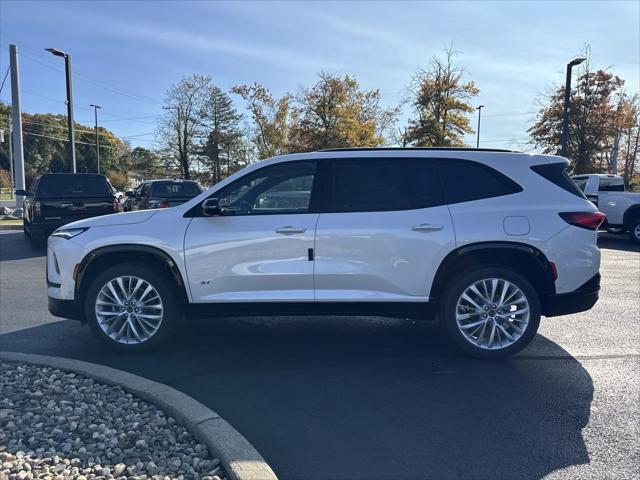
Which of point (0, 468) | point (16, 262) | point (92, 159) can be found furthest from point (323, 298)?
point (92, 159)

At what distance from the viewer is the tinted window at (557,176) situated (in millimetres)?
4840

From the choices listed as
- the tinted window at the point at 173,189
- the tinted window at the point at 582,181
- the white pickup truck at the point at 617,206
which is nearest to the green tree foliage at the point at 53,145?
the tinted window at the point at 173,189

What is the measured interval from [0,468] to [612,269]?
1049 cm

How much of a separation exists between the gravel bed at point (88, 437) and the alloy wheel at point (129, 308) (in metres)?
0.94

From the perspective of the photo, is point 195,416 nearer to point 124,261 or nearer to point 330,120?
point 124,261

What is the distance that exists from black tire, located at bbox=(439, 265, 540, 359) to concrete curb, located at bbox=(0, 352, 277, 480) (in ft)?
7.76

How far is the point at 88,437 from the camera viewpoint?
319cm

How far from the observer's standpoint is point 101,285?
16.0 feet

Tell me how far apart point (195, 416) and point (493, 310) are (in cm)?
286

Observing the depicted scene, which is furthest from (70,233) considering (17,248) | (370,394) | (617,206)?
(617,206)

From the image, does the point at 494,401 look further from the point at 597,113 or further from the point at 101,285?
the point at 597,113

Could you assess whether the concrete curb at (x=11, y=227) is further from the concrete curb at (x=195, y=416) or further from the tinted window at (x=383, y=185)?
Result: the tinted window at (x=383, y=185)

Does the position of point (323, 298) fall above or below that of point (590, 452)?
above

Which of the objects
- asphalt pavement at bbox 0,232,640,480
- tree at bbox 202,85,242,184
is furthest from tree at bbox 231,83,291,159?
asphalt pavement at bbox 0,232,640,480
